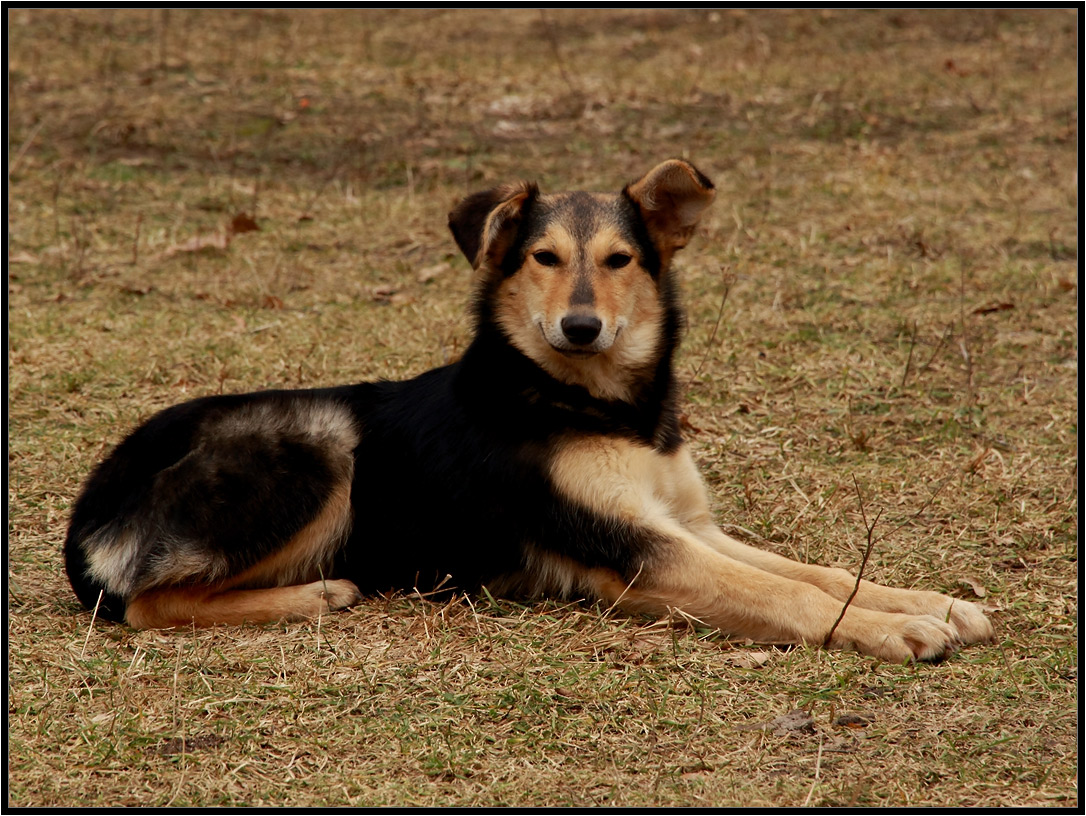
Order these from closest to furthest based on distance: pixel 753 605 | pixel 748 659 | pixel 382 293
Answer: pixel 748 659 → pixel 753 605 → pixel 382 293

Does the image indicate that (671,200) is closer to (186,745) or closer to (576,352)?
(576,352)

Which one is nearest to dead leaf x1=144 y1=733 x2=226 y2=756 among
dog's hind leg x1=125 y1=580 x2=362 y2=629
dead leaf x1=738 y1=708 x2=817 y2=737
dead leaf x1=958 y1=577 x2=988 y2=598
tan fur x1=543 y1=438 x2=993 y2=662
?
dog's hind leg x1=125 y1=580 x2=362 y2=629

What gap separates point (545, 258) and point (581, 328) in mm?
426

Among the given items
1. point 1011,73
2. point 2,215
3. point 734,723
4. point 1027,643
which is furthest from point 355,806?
point 1011,73

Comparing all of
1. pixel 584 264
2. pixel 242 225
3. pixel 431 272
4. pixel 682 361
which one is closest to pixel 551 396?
pixel 584 264

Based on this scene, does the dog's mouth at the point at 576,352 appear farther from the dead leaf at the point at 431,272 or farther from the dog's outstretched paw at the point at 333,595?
the dead leaf at the point at 431,272

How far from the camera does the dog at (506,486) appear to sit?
4594 millimetres

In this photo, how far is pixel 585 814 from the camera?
11.1 ft

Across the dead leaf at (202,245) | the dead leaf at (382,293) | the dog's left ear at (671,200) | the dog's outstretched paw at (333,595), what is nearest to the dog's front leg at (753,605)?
the dog's outstretched paw at (333,595)

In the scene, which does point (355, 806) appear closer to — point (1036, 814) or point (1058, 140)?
point (1036, 814)

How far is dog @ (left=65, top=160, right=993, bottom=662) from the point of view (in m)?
4.59

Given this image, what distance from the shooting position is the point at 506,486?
472 centimetres

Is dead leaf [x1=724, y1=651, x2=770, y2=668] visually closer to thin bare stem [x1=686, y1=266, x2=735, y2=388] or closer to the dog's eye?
the dog's eye

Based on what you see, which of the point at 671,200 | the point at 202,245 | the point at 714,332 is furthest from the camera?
the point at 202,245
